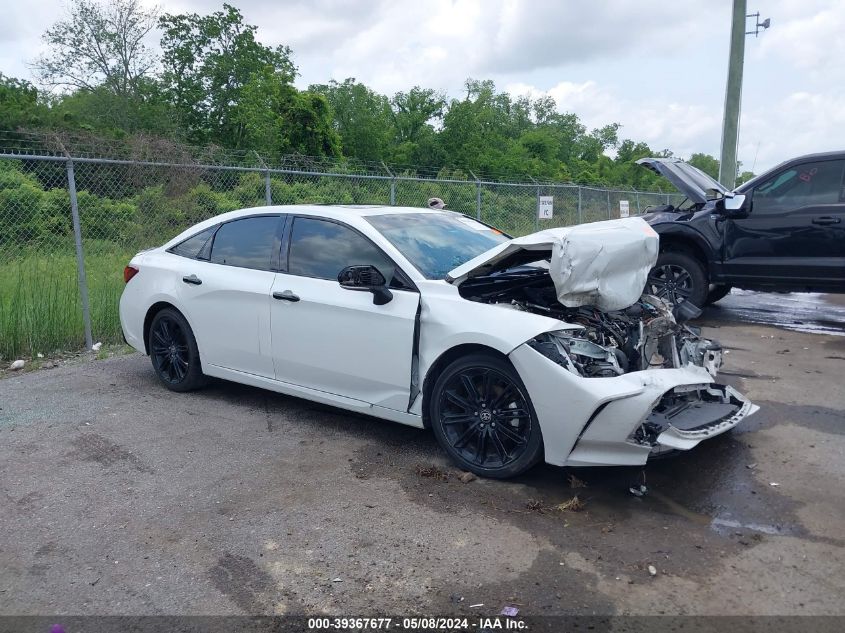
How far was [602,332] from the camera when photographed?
165 inches

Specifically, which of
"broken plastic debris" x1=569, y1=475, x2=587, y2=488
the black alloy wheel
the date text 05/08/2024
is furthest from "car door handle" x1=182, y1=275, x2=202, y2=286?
the black alloy wheel

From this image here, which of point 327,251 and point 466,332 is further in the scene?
point 327,251

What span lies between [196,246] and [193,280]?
0.39 metres

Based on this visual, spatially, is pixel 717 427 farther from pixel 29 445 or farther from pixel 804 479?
pixel 29 445

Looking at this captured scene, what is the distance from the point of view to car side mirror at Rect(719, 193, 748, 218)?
27.0 ft

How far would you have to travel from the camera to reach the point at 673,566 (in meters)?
3.21

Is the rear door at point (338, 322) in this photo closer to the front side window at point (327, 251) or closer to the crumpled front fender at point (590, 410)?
the front side window at point (327, 251)

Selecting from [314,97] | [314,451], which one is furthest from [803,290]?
[314,97]

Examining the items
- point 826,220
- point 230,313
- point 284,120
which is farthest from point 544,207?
point 284,120

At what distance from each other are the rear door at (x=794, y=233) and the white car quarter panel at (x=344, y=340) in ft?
18.6

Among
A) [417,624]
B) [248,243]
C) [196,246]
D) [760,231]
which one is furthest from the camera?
[760,231]

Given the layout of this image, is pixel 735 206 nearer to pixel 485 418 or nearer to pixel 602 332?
pixel 602 332

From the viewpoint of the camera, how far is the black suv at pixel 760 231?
8.00m

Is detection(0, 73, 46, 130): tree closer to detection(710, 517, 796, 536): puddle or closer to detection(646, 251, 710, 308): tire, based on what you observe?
detection(646, 251, 710, 308): tire
